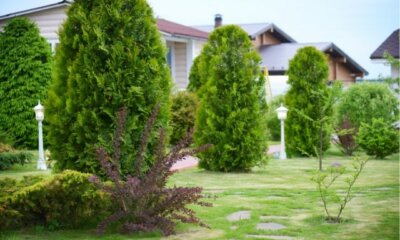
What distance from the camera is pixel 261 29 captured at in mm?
31109

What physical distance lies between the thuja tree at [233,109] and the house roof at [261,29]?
17873mm

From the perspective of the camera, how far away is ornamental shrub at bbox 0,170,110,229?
5.53 meters

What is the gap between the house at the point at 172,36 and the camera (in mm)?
18141

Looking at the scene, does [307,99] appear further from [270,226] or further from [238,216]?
[270,226]

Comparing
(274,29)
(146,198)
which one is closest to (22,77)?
(146,198)

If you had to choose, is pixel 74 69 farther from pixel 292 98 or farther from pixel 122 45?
pixel 292 98

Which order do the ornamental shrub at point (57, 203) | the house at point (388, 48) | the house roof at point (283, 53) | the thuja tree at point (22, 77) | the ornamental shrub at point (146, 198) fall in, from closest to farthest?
the ornamental shrub at point (57, 203) → the ornamental shrub at point (146, 198) → the thuja tree at point (22, 77) → the house at point (388, 48) → the house roof at point (283, 53)

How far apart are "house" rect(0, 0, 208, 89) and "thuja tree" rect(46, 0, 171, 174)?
10745mm

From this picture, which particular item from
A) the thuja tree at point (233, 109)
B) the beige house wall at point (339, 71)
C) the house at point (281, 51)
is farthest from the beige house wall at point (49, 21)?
the beige house wall at point (339, 71)

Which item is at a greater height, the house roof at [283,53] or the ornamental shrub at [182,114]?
the house roof at [283,53]

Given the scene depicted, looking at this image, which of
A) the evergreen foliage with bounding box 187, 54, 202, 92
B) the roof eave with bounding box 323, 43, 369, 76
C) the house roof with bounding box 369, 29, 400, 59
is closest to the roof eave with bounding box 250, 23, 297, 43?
the roof eave with bounding box 323, 43, 369, 76

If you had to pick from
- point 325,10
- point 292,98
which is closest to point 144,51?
point 325,10

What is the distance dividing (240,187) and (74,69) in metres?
3.33

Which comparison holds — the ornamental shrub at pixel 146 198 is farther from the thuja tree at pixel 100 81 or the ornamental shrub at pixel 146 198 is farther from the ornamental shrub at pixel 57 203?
the thuja tree at pixel 100 81
